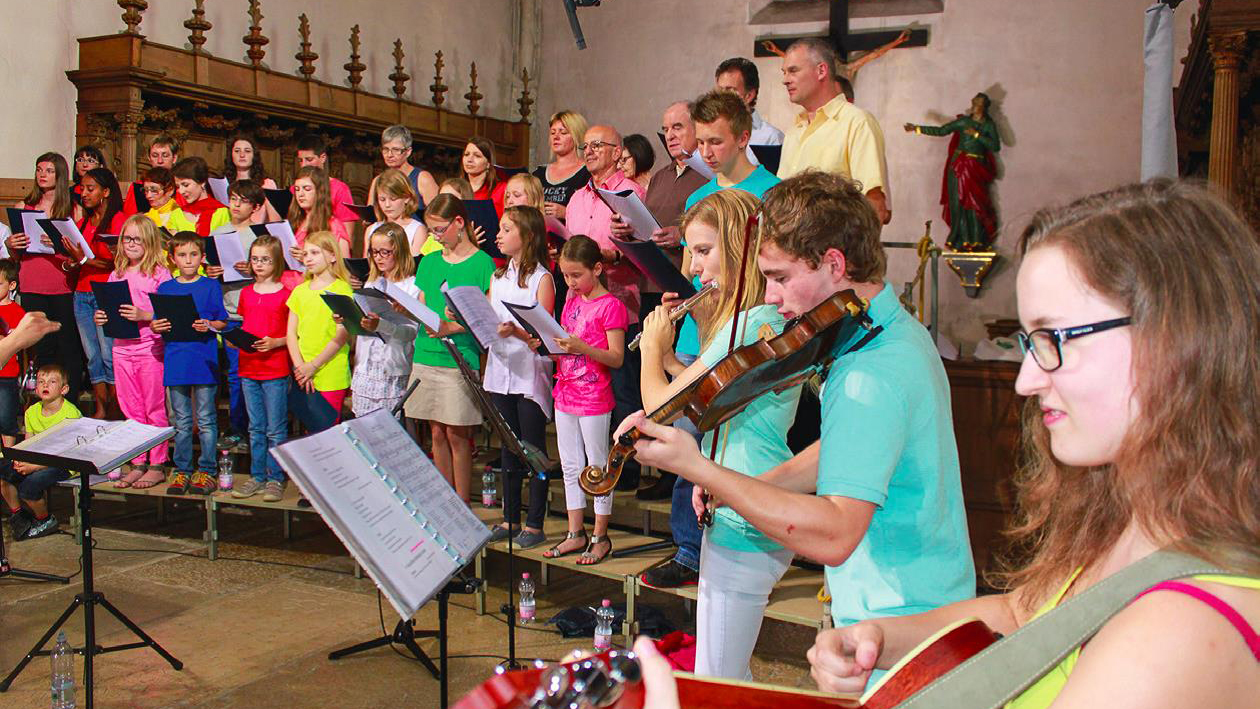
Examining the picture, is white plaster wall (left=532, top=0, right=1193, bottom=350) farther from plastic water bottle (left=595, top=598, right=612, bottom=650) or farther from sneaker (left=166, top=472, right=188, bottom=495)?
sneaker (left=166, top=472, right=188, bottom=495)

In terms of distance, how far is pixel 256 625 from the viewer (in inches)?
183

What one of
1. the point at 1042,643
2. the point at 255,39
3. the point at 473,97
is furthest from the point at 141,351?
the point at 473,97

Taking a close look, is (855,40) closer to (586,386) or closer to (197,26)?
(197,26)

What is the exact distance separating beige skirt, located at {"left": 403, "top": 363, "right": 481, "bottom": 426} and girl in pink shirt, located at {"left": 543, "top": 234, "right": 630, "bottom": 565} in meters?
0.65

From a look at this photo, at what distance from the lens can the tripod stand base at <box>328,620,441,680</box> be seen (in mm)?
4027

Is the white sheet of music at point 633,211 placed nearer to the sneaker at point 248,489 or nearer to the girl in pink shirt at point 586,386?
the girl in pink shirt at point 586,386

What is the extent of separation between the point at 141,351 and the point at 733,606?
4822mm

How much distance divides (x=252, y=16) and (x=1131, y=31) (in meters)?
8.01

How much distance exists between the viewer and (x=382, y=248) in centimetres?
571

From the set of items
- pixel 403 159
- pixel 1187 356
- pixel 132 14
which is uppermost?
pixel 132 14

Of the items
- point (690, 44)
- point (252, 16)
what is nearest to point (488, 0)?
point (690, 44)

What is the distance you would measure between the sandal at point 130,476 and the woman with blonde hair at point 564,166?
2.68 metres

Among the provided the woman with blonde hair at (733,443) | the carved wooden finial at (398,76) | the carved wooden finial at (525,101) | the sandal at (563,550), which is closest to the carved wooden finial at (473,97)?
the carved wooden finial at (525,101)

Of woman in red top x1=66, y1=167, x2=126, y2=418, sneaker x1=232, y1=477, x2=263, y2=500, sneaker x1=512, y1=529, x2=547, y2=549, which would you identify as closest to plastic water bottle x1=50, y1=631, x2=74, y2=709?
sneaker x1=512, y1=529, x2=547, y2=549
